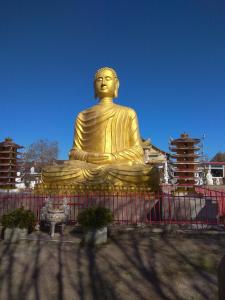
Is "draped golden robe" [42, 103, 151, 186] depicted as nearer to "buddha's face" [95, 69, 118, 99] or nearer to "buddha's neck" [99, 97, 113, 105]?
"buddha's neck" [99, 97, 113, 105]

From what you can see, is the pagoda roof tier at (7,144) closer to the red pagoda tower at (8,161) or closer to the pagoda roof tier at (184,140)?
the red pagoda tower at (8,161)

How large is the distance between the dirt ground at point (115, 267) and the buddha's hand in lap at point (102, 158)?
496cm

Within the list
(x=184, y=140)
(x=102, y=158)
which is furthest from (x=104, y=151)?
(x=184, y=140)

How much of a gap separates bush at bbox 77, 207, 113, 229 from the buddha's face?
8049 mm

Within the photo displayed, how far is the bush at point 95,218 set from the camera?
21.9 ft

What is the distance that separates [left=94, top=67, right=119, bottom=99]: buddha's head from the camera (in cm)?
1398

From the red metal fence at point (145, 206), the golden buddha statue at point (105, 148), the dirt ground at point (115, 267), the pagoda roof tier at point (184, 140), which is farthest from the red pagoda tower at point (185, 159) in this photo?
the dirt ground at point (115, 267)

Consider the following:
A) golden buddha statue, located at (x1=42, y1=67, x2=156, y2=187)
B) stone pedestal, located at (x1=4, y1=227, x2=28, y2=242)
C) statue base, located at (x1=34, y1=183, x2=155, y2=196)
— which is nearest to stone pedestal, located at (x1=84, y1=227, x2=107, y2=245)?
stone pedestal, located at (x1=4, y1=227, x2=28, y2=242)

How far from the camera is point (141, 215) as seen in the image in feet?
31.5

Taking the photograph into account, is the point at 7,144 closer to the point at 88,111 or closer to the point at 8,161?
the point at 8,161

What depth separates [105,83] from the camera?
13969 millimetres

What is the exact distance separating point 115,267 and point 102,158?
22.8 ft

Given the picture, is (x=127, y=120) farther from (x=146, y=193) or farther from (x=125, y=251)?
(x=125, y=251)

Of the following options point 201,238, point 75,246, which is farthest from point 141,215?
point 75,246
